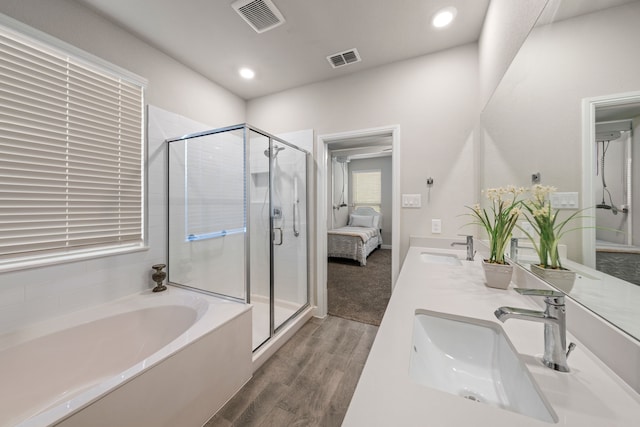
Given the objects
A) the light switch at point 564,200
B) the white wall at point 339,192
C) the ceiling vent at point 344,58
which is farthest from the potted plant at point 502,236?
the white wall at point 339,192

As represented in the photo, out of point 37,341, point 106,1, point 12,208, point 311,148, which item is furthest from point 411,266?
point 106,1

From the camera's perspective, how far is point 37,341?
3.92 ft

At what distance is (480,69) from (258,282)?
2.64 m

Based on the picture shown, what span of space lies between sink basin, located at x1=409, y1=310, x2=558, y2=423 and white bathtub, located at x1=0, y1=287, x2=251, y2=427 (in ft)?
3.70

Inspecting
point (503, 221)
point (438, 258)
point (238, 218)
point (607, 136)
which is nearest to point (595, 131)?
point (607, 136)

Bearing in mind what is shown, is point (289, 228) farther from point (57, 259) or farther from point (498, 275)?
point (498, 275)

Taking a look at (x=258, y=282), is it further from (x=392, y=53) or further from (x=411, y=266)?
(x=392, y=53)

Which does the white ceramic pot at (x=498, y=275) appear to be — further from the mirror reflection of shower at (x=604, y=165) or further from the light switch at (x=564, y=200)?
the mirror reflection of shower at (x=604, y=165)

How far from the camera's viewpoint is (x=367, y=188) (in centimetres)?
619

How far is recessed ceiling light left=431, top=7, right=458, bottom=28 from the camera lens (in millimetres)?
1544

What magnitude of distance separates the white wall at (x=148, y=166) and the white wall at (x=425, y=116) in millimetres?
1452

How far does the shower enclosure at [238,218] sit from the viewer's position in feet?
6.22

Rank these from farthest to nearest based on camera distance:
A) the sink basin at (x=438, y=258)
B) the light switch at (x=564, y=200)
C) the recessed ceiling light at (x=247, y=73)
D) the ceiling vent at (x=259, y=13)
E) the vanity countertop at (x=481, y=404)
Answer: the recessed ceiling light at (x=247, y=73)
the sink basin at (x=438, y=258)
the ceiling vent at (x=259, y=13)
the light switch at (x=564, y=200)
the vanity countertop at (x=481, y=404)

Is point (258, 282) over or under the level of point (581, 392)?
under
